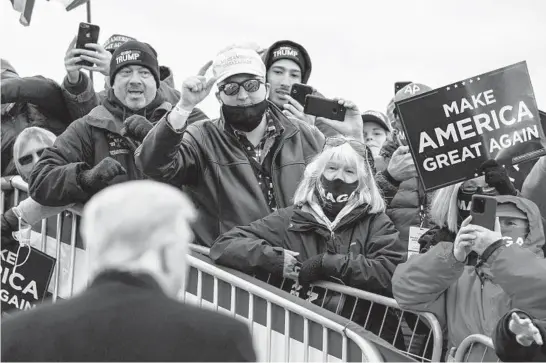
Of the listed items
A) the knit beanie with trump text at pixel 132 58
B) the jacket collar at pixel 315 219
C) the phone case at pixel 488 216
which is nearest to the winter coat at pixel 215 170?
the jacket collar at pixel 315 219

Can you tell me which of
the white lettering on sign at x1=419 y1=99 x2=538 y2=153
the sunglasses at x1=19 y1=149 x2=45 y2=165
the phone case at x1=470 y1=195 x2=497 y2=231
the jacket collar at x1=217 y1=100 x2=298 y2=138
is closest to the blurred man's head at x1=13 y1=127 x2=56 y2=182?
the sunglasses at x1=19 y1=149 x2=45 y2=165

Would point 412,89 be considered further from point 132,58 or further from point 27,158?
point 27,158

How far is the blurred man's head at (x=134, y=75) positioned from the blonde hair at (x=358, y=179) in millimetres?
1423

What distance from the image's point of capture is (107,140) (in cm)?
748

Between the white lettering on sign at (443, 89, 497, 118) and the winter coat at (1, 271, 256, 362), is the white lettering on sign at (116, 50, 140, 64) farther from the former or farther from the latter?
the winter coat at (1, 271, 256, 362)

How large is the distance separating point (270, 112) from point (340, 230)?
1180mm

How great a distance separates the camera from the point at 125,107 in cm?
763

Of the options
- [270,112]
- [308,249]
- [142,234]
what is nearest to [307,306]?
[308,249]

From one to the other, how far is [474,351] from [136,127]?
2738 mm

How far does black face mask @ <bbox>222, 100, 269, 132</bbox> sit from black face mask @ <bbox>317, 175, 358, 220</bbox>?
0.79 m

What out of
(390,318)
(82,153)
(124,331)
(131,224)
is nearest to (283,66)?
(82,153)

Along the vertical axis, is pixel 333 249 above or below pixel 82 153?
below

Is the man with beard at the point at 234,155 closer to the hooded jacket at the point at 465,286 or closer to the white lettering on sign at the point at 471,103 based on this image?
the white lettering on sign at the point at 471,103

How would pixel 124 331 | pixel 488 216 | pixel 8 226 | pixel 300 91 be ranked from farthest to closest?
pixel 300 91 < pixel 8 226 < pixel 488 216 < pixel 124 331
